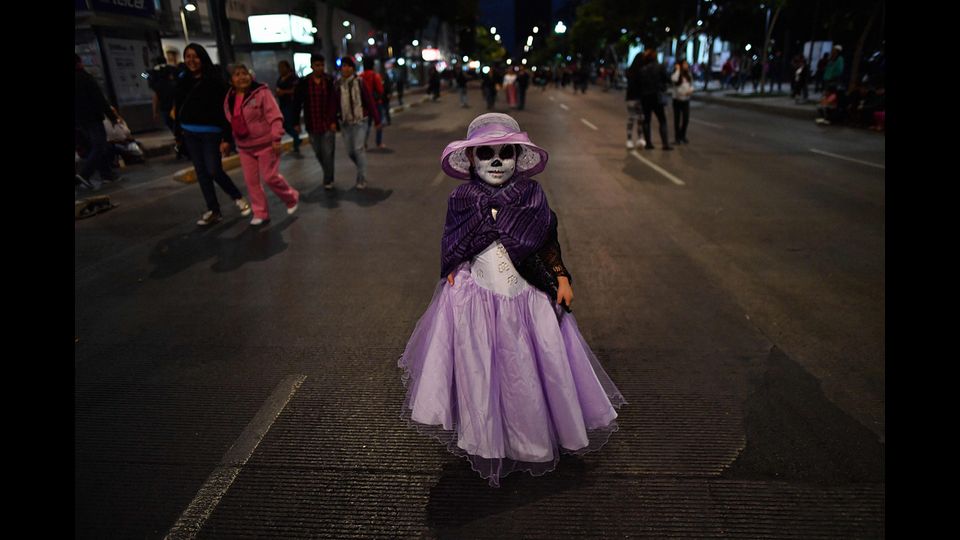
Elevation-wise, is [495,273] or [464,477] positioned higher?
[495,273]

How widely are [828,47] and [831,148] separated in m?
33.8

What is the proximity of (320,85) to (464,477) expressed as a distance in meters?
7.02

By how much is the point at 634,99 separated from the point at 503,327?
407 inches

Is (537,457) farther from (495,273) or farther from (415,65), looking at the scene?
(415,65)

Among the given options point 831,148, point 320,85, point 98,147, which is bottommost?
point 831,148

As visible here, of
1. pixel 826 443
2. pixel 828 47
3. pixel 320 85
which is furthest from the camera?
pixel 828 47

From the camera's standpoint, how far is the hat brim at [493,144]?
2258 mm

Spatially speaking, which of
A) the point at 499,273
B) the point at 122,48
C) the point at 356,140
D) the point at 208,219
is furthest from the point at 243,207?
the point at 122,48

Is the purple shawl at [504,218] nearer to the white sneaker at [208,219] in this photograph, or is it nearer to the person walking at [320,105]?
the white sneaker at [208,219]

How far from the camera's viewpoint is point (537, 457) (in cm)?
246

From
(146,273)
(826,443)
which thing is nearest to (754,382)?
(826,443)

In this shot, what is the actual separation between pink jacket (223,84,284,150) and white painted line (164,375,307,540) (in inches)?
158

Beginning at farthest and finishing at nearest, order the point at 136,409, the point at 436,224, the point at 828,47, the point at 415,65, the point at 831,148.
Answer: the point at 415,65
the point at 828,47
the point at 831,148
the point at 436,224
the point at 136,409

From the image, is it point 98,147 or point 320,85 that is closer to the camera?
point 320,85
